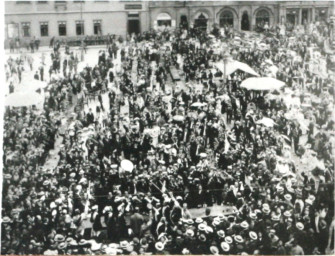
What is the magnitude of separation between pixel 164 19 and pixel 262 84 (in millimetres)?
2845

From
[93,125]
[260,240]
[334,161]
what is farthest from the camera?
[93,125]

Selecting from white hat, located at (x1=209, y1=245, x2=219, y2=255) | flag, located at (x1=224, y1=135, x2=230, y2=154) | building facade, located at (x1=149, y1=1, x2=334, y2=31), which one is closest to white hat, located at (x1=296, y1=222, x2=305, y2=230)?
white hat, located at (x1=209, y1=245, x2=219, y2=255)

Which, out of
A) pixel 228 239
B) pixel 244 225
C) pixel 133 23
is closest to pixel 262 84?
pixel 133 23

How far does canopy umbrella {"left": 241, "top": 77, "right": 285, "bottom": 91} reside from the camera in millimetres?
11875

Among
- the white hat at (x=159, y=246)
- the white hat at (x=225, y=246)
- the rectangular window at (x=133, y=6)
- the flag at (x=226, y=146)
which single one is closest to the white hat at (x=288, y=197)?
the white hat at (x=225, y=246)

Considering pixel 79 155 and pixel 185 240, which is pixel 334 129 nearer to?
pixel 185 240

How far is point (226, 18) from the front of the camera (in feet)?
39.9

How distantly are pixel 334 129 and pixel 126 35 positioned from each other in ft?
18.0

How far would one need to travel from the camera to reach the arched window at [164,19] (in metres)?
12.0

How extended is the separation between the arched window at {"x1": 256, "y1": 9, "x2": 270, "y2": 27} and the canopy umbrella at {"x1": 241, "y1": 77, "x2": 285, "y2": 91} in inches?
55.1

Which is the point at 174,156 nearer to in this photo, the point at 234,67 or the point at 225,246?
the point at 225,246

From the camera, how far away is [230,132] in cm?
1179

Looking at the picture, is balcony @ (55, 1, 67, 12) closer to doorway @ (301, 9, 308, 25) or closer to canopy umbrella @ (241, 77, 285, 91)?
canopy umbrella @ (241, 77, 285, 91)

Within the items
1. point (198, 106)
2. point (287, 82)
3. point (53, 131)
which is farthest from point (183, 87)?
point (53, 131)
